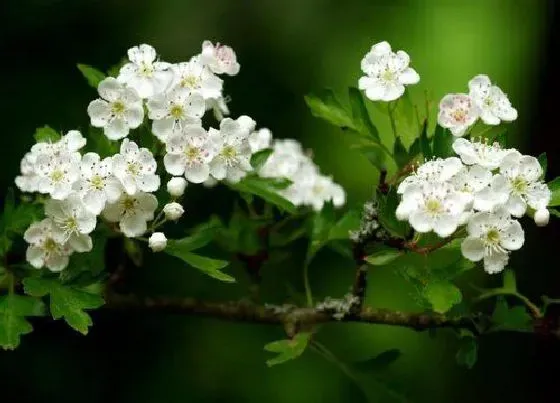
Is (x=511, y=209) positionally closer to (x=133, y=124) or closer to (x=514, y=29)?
(x=133, y=124)

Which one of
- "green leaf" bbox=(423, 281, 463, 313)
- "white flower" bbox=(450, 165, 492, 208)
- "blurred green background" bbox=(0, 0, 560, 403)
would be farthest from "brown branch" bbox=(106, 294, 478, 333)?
"blurred green background" bbox=(0, 0, 560, 403)

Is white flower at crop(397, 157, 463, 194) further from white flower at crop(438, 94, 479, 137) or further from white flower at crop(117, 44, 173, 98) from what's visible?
white flower at crop(117, 44, 173, 98)

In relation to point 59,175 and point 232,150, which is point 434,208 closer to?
point 232,150

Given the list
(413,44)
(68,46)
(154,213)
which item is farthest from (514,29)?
(154,213)

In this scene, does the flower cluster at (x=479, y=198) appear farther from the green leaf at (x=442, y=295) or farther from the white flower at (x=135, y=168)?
the white flower at (x=135, y=168)

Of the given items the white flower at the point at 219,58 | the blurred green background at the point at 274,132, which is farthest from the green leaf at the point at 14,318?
the blurred green background at the point at 274,132

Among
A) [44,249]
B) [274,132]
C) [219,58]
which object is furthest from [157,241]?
[274,132]
